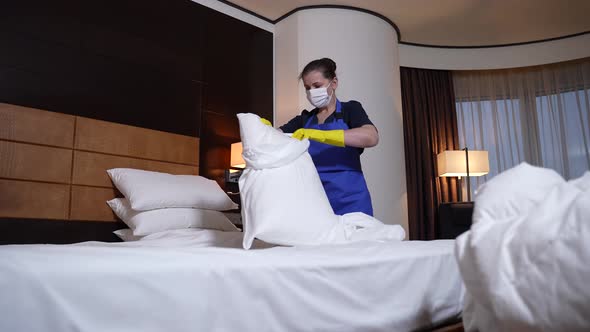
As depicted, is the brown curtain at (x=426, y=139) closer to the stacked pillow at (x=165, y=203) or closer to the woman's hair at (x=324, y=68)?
the stacked pillow at (x=165, y=203)

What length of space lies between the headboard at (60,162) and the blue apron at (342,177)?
4.50 ft

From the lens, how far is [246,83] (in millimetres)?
3914

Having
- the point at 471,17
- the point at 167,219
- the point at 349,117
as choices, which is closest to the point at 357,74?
the point at 471,17

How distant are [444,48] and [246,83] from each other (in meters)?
2.33

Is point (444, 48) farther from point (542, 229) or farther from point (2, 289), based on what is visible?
point (2, 289)

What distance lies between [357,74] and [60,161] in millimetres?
2384

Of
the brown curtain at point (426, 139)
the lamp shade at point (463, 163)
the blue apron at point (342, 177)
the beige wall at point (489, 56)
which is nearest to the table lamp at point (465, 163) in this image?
the lamp shade at point (463, 163)

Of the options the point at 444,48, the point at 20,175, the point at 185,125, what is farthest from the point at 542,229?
the point at 444,48

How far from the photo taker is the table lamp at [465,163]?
4.61 m

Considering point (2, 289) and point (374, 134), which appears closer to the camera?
point (2, 289)

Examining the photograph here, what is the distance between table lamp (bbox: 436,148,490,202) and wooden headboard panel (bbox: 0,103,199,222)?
9.31ft

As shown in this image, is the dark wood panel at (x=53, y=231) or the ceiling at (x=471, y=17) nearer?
the dark wood panel at (x=53, y=231)

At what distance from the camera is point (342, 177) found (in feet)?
6.74

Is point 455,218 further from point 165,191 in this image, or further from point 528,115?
point 165,191
